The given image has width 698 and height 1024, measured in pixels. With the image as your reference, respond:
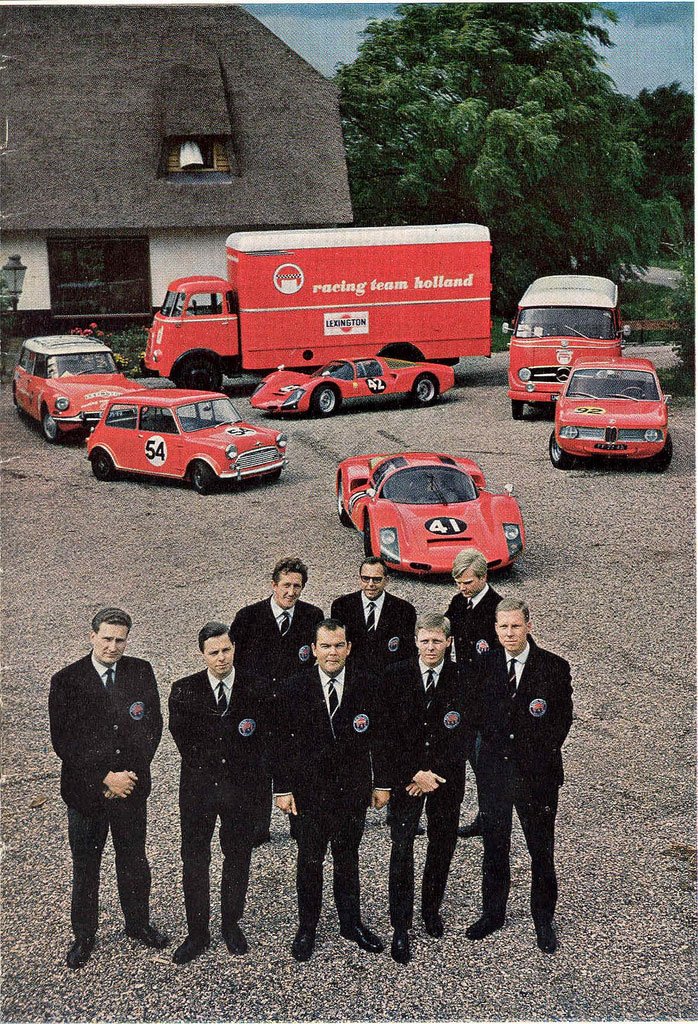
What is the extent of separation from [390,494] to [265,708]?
3.68 metres

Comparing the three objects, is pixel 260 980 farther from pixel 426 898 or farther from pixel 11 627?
pixel 11 627

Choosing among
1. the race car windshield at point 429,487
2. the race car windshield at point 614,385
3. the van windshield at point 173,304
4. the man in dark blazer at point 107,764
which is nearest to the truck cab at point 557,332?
the race car windshield at point 614,385

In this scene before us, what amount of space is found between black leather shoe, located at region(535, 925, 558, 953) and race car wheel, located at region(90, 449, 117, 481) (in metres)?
5.79

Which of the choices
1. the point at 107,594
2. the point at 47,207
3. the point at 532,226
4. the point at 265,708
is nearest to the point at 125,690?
the point at 265,708

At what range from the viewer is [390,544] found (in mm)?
10039

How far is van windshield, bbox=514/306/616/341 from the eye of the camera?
535 inches

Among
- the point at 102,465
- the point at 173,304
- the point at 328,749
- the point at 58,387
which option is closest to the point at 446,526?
the point at 102,465

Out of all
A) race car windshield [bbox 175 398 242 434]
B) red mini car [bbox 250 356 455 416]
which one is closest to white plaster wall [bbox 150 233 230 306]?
red mini car [bbox 250 356 455 416]

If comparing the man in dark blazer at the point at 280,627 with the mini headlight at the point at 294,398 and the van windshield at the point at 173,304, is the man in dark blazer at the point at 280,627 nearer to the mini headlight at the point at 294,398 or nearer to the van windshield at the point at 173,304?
the mini headlight at the point at 294,398

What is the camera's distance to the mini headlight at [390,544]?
9.85 meters

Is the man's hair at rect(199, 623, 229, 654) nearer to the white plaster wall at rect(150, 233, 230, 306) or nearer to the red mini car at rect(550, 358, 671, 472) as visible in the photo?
the red mini car at rect(550, 358, 671, 472)

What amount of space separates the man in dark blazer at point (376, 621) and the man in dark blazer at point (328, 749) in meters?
0.51

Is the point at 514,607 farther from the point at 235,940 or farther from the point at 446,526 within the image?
the point at 446,526

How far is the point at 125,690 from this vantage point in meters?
7.44
